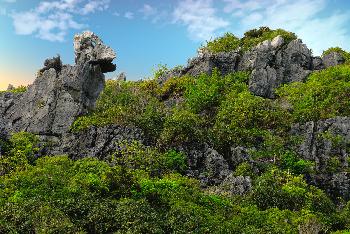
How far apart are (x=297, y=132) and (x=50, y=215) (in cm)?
2621

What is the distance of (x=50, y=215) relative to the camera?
24.1m

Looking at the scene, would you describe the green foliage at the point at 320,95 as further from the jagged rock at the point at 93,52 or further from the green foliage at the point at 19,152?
the green foliage at the point at 19,152

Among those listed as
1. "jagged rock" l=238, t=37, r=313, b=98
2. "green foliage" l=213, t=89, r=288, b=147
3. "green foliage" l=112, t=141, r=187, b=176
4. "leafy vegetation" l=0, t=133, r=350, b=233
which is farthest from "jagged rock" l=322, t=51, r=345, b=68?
"green foliage" l=112, t=141, r=187, b=176

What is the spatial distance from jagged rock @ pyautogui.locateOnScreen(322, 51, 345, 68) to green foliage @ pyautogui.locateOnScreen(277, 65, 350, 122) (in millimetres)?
4322

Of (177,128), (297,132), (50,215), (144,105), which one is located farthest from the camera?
(144,105)

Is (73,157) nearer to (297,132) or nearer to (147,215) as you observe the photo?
(147,215)

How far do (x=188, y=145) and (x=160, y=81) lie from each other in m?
20.1

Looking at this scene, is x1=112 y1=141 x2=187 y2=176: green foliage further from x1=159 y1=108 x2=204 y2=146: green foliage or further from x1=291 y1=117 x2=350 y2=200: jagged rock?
x1=291 y1=117 x2=350 y2=200: jagged rock

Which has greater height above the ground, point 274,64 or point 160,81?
point 274,64

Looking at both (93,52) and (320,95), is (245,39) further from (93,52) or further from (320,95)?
(93,52)

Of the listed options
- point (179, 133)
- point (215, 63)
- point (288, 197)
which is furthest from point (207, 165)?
point (215, 63)

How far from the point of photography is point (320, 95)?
4741 cm

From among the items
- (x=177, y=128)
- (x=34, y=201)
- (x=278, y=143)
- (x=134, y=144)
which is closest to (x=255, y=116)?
(x=278, y=143)

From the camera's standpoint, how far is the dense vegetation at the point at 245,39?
2356 inches
